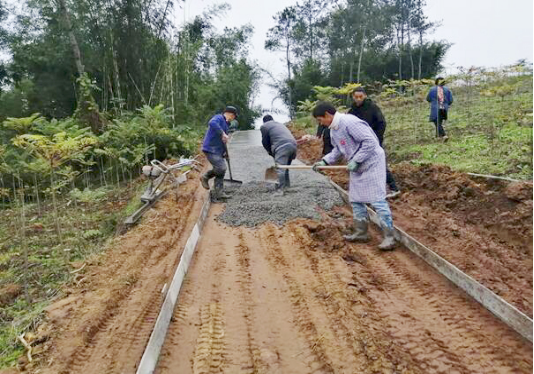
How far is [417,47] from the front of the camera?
3102cm

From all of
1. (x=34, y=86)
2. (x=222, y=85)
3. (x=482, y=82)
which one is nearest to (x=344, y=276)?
(x=482, y=82)

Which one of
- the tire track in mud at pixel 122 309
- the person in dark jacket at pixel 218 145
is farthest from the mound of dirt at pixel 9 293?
the person in dark jacket at pixel 218 145

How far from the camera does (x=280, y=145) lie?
23.8 ft

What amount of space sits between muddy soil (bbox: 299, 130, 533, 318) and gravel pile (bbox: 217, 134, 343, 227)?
43.5 inches

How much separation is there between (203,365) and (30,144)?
4.20m

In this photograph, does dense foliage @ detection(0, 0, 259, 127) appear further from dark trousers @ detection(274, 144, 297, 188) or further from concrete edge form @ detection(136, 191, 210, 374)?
concrete edge form @ detection(136, 191, 210, 374)

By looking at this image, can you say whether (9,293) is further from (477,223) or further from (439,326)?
(477,223)

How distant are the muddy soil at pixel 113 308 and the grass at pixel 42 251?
0.75 feet

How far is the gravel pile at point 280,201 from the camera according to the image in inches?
232

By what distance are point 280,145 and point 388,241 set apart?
325cm

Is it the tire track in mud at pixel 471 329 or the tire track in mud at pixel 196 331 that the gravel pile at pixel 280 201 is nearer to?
the tire track in mud at pixel 196 331

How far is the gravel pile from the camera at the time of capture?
589 centimetres

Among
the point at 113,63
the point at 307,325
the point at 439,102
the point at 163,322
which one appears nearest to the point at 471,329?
the point at 307,325

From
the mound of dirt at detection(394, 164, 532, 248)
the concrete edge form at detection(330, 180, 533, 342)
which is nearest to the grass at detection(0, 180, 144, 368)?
the concrete edge form at detection(330, 180, 533, 342)
